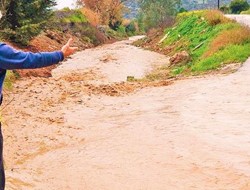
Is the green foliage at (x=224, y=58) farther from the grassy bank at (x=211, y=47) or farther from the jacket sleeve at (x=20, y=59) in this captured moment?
the jacket sleeve at (x=20, y=59)

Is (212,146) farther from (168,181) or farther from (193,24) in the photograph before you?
(193,24)

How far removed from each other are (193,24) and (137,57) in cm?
636

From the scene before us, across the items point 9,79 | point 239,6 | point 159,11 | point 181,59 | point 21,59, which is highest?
point 21,59

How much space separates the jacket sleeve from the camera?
3.91 m

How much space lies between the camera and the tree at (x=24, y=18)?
21.2m

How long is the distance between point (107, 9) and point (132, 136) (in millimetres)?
51164

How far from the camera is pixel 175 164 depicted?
7.26 metres

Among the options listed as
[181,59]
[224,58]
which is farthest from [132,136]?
[181,59]

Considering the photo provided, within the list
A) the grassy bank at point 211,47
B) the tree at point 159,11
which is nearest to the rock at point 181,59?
the grassy bank at point 211,47

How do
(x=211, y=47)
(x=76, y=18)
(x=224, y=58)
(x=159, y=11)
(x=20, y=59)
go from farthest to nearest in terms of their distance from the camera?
(x=159, y=11)
(x=76, y=18)
(x=211, y=47)
(x=224, y=58)
(x=20, y=59)

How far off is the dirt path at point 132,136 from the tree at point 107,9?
44702mm

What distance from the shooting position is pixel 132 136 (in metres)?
8.96

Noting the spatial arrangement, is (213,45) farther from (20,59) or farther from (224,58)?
(20,59)

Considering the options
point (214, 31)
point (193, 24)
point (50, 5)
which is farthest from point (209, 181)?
point (193, 24)
